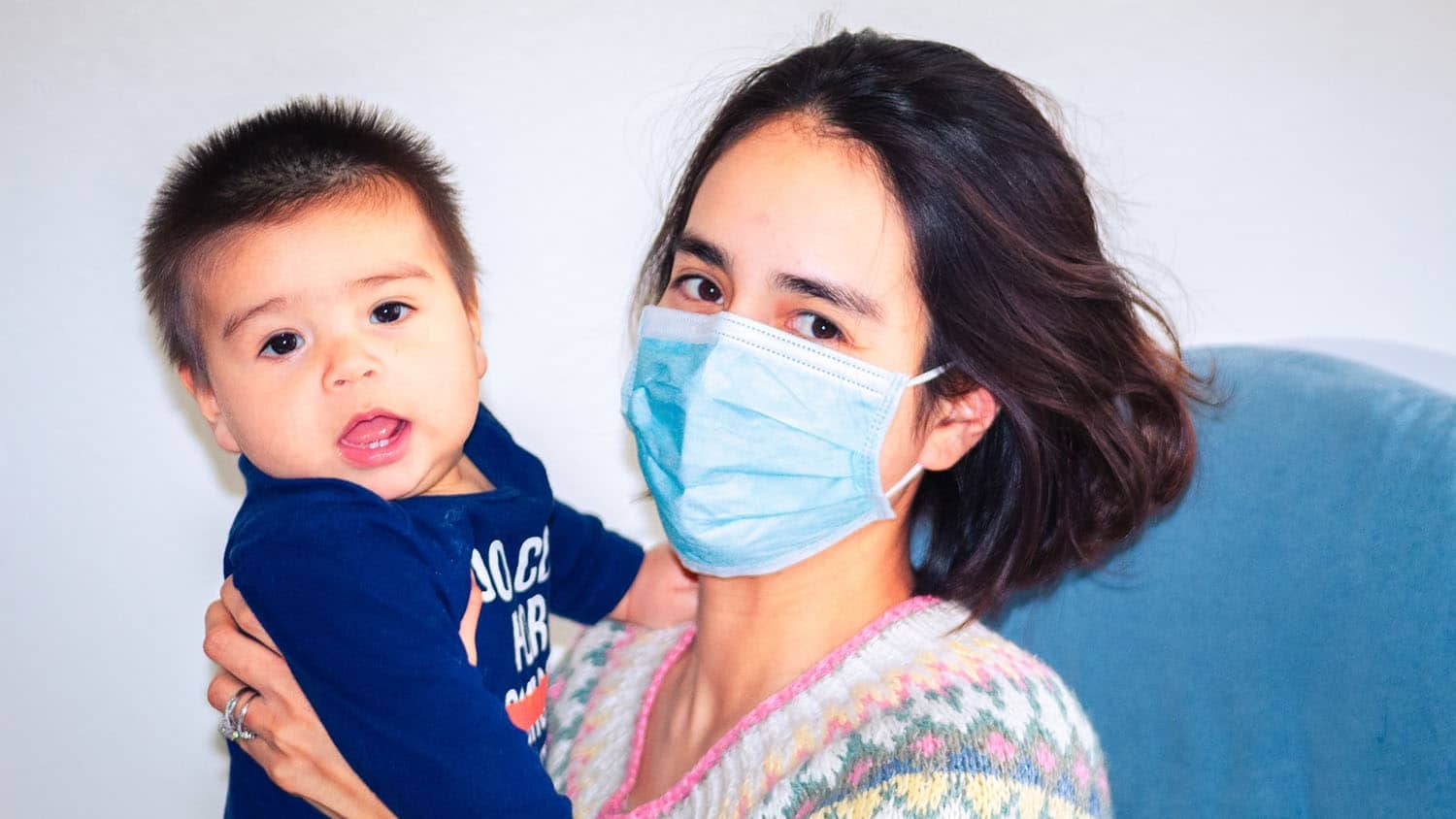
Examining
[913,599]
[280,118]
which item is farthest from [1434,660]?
[280,118]

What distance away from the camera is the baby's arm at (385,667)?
4.43ft

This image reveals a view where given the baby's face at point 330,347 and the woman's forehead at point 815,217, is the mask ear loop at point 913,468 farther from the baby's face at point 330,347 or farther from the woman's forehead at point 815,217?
the baby's face at point 330,347

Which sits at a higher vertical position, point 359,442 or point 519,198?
point 519,198

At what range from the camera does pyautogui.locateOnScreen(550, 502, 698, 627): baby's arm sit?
6.31ft

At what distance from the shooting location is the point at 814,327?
1561 millimetres

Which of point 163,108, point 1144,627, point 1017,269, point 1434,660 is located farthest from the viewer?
point 163,108

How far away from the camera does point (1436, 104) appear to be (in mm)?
2471

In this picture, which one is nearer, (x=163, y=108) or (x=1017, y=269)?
(x=1017, y=269)

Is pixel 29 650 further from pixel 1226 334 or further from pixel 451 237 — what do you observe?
pixel 1226 334

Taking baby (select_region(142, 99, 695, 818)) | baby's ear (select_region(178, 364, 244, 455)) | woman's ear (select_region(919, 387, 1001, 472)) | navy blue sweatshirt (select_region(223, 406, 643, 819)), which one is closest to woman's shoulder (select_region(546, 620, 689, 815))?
baby (select_region(142, 99, 695, 818))

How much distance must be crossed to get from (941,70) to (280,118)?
0.82 metres

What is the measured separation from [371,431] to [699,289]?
444mm

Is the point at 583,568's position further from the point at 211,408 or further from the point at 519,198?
the point at 519,198

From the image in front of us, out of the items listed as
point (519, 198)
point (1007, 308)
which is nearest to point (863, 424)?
point (1007, 308)
